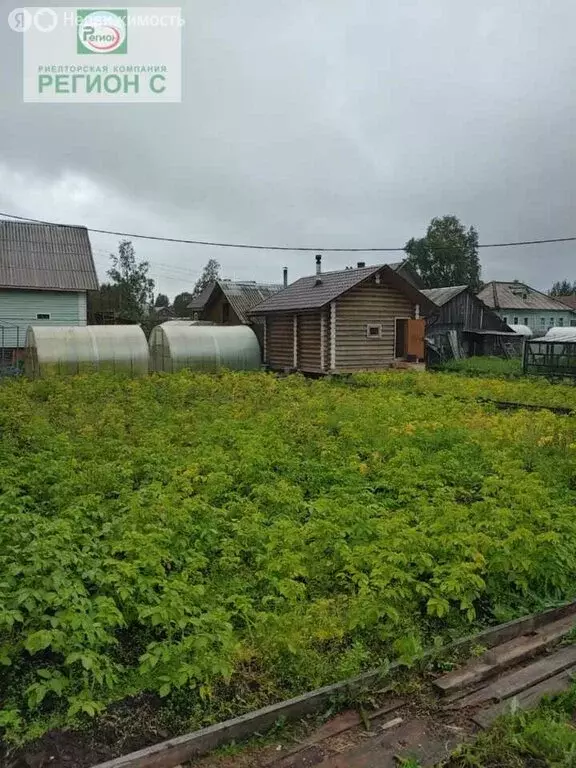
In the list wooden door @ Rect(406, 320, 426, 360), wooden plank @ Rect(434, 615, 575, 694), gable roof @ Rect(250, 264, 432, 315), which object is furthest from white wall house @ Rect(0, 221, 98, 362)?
wooden plank @ Rect(434, 615, 575, 694)

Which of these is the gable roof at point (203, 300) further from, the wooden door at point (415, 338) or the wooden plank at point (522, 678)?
the wooden plank at point (522, 678)

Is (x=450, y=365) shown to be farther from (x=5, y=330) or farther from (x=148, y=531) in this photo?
(x=148, y=531)

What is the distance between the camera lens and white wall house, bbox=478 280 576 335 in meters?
49.9

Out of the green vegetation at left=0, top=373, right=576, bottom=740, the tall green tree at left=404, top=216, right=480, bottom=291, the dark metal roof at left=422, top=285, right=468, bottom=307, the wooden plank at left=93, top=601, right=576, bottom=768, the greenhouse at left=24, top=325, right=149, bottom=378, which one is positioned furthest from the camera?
the tall green tree at left=404, top=216, right=480, bottom=291

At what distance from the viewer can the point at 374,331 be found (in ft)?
72.4

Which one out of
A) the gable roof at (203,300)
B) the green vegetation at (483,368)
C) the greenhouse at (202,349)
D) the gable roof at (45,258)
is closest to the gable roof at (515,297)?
the green vegetation at (483,368)

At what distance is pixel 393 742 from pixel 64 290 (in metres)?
26.0

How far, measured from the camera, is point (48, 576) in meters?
3.90

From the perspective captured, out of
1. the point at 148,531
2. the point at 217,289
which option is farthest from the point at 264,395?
the point at 217,289

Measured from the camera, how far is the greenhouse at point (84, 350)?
59.4 ft

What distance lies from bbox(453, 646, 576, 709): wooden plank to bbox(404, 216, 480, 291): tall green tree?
53356mm

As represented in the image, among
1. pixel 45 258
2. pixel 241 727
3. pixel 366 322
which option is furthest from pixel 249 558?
pixel 45 258

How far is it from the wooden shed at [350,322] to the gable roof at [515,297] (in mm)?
29018

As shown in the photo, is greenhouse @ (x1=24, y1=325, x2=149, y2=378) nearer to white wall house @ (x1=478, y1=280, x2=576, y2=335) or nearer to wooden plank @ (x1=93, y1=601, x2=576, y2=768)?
wooden plank @ (x1=93, y1=601, x2=576, y2=768)
